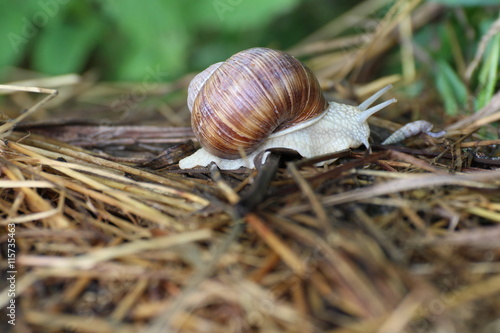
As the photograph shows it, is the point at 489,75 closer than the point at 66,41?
Yes

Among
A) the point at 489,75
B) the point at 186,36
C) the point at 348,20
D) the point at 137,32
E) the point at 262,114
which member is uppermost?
the point at 137,32

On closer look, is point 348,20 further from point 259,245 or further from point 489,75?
point 259,245

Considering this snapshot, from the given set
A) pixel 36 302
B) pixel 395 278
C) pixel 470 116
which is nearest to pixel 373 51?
pixel 470 116

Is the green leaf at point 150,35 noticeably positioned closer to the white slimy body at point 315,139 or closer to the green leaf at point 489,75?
the white slimy body at point 315,139

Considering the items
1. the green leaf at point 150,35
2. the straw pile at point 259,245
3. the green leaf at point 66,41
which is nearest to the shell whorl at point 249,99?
the straw pile at point 259,245

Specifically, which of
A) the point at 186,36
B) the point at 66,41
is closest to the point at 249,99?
the point at 186,36

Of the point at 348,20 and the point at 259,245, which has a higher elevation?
the point at 348,20

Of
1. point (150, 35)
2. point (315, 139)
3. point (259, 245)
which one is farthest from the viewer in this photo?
point (150, 35)
